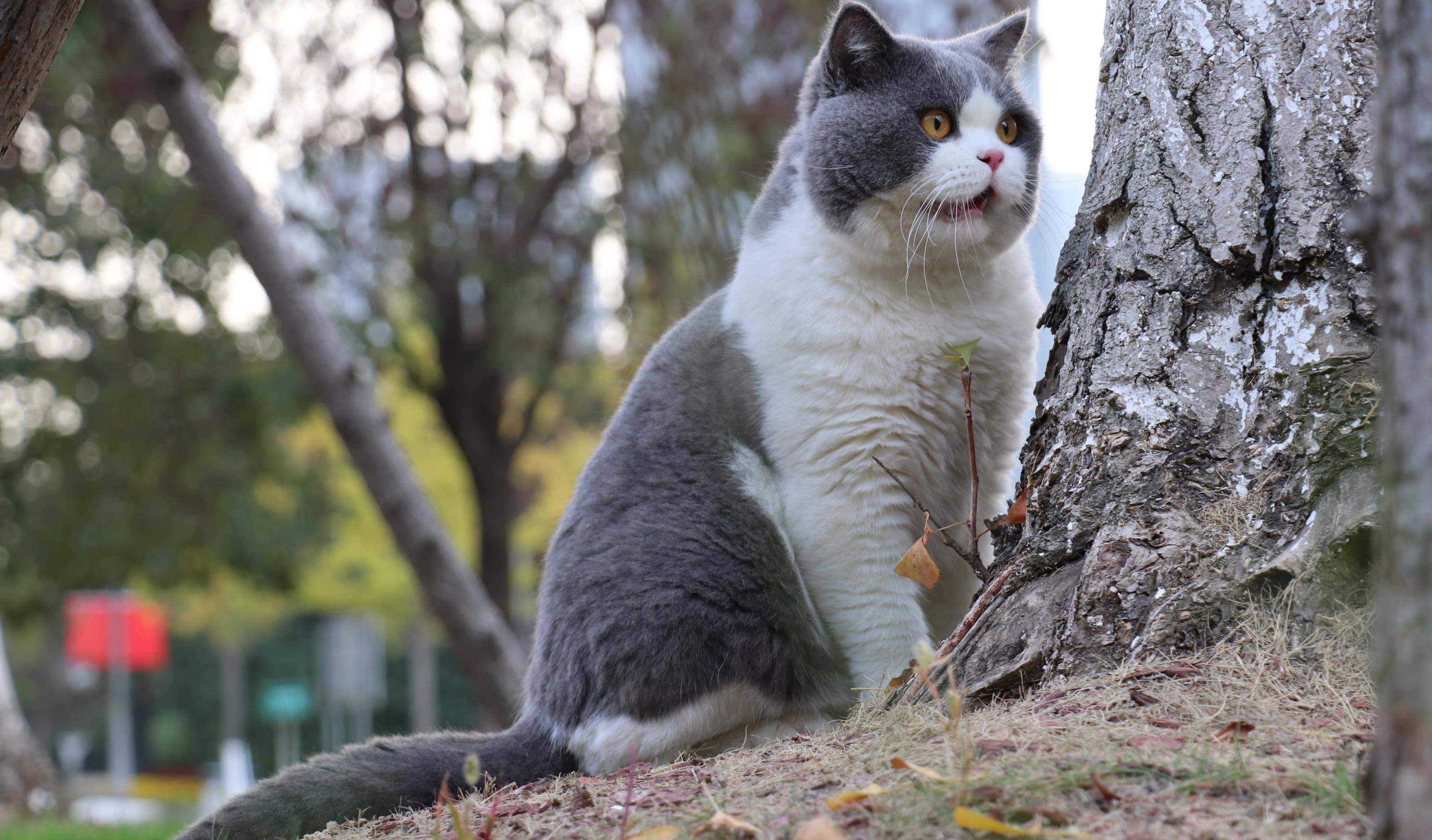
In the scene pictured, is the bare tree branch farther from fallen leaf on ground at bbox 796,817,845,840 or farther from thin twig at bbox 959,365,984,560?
fallen leaf on ground at bbox 796,817,845,840

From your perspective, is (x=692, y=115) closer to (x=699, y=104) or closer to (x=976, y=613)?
(x=699, y=104)

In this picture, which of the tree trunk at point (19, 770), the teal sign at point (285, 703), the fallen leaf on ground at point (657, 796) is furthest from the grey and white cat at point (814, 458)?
the teal sign at point (285, 703)

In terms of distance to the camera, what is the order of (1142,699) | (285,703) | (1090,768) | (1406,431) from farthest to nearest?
(285,703), (1142,699), (1090,768), (1406,431)

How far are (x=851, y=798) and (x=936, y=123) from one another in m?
1.63

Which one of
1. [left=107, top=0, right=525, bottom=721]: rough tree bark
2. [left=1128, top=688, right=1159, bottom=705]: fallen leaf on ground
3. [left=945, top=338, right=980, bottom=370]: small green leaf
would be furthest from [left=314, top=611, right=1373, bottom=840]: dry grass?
[left=107, top=0, right=525, bottom=721]: rough tree bark

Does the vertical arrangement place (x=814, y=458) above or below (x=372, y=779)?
above

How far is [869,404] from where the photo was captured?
241 cm

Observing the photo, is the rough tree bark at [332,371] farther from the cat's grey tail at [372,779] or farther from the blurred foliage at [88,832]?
the cat's grey tail at [372,779]

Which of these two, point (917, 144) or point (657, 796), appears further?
point (917, 144)

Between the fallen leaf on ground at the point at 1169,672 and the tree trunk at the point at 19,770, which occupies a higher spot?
the fallen leaf on ground at the point at 1169,672

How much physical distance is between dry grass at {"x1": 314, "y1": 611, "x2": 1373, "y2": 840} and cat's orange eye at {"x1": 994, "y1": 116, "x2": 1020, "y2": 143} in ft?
4.32

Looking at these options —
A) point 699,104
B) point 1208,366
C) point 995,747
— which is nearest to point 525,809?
point 995,747

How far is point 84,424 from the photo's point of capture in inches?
377

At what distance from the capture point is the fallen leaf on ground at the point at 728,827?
A: 1306 mm
